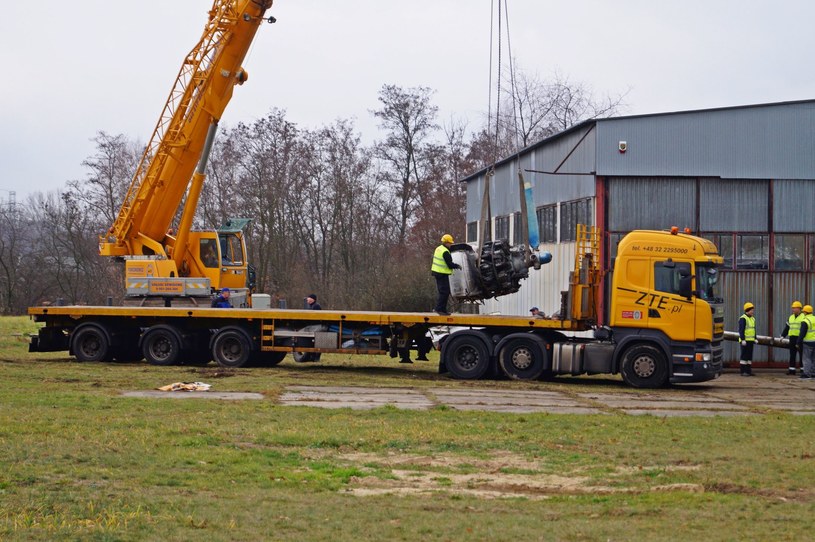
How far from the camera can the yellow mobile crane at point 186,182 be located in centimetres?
2498

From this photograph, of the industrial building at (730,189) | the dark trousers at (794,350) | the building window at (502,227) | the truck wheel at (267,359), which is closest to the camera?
the truck wheel at (267,359)

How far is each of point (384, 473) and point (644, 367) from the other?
430 inches

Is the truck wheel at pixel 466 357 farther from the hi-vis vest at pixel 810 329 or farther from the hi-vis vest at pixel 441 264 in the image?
the hi-vis vest at pixel 810 329

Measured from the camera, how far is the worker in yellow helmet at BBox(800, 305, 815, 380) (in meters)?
24.3

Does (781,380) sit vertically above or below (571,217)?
below

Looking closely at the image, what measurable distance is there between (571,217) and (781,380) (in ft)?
23.7

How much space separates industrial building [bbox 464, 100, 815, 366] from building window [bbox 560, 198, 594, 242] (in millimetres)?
105

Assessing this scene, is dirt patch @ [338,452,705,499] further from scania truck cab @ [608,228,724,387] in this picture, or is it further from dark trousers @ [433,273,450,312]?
dark trousers @ [433,273,450,312]

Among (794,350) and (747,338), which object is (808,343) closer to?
(794,350)

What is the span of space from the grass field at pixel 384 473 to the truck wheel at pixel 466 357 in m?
5.12

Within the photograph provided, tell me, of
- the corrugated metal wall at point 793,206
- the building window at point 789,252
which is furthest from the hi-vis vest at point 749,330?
the corrugated metal wall at point 793,206

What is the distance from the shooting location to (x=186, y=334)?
24.0m

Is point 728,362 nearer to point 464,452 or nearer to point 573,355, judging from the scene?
point 573,355

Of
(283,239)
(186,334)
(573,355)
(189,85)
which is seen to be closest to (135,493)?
(573,355)
